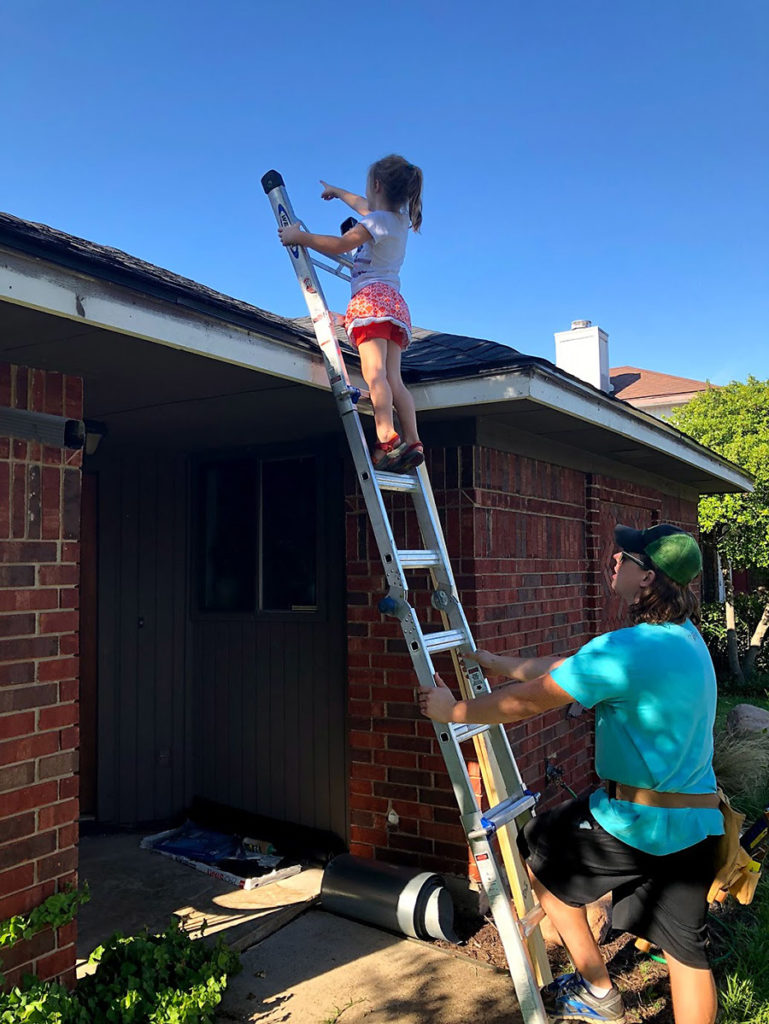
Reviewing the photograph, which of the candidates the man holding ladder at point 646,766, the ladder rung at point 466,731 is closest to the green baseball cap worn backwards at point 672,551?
the man holding ladder at point 646,766

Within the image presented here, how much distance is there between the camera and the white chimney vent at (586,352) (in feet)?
57.0

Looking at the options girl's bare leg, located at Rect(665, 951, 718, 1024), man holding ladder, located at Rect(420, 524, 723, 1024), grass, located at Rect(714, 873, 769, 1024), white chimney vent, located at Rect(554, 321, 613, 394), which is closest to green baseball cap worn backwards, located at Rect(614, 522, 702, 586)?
man holding ladder, located at Rect(420, 524, 723, 1024)

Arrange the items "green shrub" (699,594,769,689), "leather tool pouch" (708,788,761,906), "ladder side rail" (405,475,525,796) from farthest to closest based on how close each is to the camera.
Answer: "green shrub" (699,594,769,689), "ladder side rail" (405,475,525,796), "leather tool pouch" (708,788,761,906)

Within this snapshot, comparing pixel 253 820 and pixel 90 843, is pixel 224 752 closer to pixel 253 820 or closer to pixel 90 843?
pixel 253 820

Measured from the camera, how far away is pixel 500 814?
9.62ft

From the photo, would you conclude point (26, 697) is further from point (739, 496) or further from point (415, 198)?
point (739, 496)

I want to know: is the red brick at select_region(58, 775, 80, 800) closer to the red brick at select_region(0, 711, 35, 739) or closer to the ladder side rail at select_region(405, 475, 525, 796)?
the red brick at select_region(0, 711, 35, 739)

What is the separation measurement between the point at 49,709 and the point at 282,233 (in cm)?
219

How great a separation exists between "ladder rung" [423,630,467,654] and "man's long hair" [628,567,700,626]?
0.74 m

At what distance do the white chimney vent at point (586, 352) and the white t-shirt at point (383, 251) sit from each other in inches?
572

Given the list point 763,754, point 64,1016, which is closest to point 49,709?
point 64,1016

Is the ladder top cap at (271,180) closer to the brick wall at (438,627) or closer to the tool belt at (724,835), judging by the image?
the brick wall at (438,627)

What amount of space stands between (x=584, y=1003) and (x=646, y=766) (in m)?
1.04

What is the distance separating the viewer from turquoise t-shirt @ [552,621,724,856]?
8.28ft
